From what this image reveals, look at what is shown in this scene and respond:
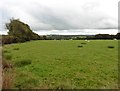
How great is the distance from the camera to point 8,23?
353 feet

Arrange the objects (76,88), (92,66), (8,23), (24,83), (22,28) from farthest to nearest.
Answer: (8,23)
(22,28)
(92,66)
(24,83)
(76,88)

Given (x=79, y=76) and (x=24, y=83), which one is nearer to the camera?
(x=24, y=83)

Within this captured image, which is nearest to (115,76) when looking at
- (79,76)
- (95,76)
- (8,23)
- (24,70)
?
(95,76)

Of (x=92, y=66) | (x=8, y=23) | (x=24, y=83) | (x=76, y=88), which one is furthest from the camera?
(x=8, y=23)

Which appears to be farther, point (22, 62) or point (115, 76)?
point (22, 62)

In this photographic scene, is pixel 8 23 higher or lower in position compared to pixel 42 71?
higher

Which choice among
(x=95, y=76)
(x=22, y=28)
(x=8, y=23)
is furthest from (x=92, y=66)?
(x=8, y=23)

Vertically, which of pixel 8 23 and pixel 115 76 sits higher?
pixel 8 23

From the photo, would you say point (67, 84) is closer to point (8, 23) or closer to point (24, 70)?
point (24, 70)

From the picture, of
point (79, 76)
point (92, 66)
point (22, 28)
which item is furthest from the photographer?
point (22, 28)

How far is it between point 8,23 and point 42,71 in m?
90.3

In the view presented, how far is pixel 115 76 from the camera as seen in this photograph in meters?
18.4

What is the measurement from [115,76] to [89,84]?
303 cm

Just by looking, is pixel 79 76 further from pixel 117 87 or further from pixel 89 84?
pixel 117 87
